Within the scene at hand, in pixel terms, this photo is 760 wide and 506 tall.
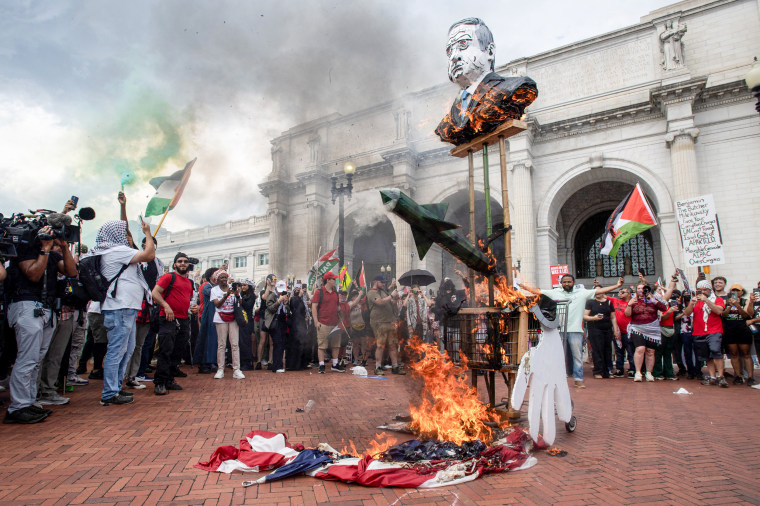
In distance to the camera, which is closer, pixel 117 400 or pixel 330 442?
pixel 330 442

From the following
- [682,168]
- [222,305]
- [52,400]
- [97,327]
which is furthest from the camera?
[682,168]

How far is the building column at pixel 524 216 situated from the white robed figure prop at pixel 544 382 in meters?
15.3

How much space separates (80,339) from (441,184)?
1805 cm

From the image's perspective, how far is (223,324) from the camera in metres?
7.60

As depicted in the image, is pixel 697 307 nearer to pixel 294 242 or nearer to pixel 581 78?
pixel 581 78

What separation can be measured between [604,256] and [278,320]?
19.8 meters

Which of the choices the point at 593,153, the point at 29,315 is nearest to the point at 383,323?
the point at 29,315

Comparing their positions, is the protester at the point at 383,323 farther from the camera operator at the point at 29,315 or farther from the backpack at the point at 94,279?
the camera operator at the point at 29,315

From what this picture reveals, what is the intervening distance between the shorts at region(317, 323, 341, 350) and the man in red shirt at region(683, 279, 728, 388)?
7.06 m

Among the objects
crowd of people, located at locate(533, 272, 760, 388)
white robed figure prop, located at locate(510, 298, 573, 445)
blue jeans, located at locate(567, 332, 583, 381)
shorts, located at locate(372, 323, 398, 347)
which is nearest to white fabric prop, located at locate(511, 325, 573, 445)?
white robed figure prop, located at locate(510, 298, 573, 445)

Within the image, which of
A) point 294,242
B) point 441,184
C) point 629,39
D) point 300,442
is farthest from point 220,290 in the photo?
point 629,39

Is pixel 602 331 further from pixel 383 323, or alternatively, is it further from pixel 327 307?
pixel 327 307

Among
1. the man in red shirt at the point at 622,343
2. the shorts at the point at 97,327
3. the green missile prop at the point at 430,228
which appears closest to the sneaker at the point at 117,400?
the shorts at the point at 97,327

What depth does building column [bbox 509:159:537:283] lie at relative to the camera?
18.5 metres
